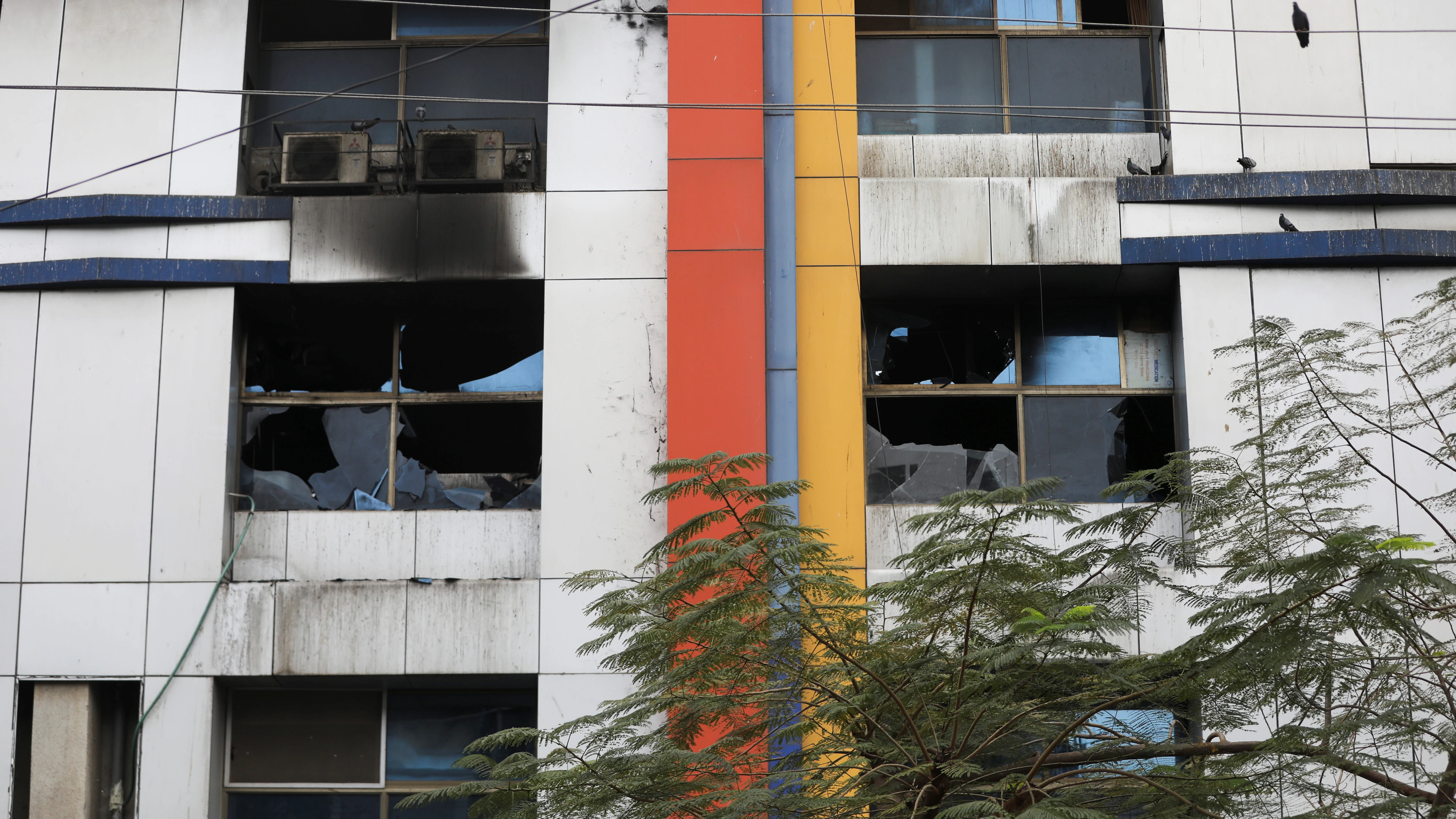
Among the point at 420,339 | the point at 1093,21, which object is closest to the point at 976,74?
the point at 1093,21

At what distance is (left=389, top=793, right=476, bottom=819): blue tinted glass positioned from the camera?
11.8 metres

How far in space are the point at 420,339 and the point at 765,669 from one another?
7.38 m

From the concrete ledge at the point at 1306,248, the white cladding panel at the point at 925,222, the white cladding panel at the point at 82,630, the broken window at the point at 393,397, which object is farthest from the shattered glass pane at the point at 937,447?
the white cladding panel at the point at 82,630

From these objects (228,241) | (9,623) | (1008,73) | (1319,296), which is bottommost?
(9,623)

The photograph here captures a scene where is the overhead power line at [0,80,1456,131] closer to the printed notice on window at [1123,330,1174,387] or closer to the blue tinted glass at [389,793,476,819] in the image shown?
the printed notice on window at [1123,330,1174,387]

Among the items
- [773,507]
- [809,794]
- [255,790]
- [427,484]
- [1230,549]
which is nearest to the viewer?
[809,794]

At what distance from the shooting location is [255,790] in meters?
11.9

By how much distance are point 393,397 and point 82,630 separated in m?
3.65

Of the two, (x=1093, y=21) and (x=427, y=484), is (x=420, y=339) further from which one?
(x=1093, y=21)

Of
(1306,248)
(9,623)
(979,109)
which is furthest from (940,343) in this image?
(9,623)

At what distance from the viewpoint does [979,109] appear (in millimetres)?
11500

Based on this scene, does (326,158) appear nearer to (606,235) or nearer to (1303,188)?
(606,235)

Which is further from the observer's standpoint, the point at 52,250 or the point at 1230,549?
the point at 52,250

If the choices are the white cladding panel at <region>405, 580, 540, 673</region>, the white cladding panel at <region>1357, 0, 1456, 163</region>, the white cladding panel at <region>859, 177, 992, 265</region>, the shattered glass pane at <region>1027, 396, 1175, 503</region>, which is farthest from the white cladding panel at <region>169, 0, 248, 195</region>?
the white cladding panel at <region>1357, 0, 1456, 163</region>
